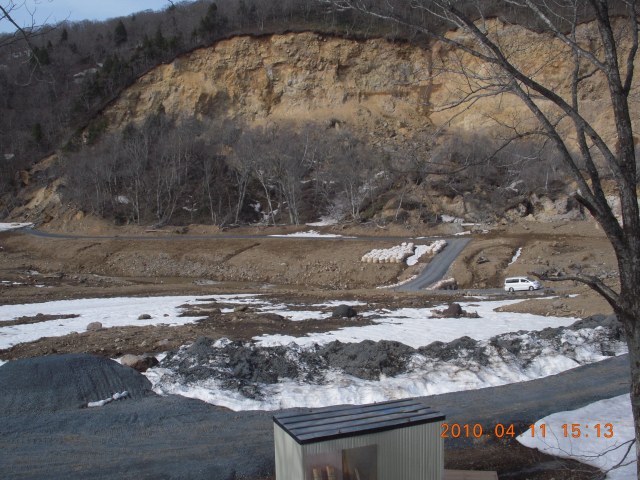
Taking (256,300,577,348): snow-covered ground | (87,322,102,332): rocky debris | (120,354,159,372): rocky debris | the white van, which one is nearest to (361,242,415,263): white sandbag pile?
the white van

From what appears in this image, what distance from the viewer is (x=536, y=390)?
11984 mm

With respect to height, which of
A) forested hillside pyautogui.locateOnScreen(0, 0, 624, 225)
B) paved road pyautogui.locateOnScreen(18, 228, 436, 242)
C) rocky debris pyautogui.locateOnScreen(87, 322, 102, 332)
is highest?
A: forested hillside pyautogui.locateOnScreen(0, 0, 624, 225)

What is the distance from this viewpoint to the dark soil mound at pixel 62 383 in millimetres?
10906

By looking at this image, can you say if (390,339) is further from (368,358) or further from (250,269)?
(250,269)

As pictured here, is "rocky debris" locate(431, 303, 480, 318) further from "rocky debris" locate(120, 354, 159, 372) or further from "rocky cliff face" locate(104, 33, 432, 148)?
"rocky cliff face" locate(104, 33, 432, 148)

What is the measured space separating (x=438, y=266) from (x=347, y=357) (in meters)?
24.7

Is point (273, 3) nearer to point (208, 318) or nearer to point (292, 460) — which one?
point (208, 318)

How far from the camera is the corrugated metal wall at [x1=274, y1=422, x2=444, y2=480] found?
586cm

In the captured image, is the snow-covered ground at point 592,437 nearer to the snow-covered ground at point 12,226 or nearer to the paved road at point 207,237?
the paved road at point 207,237

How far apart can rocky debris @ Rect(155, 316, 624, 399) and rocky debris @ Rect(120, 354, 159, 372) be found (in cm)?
23

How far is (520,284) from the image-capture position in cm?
3008

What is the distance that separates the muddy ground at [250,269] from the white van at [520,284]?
92 centimetres

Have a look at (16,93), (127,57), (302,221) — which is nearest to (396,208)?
(302,221)

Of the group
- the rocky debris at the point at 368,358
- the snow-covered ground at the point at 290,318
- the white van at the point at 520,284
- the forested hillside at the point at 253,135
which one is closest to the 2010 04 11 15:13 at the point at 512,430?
the rocky debris at the point at 368,358
